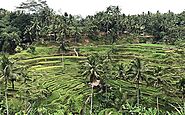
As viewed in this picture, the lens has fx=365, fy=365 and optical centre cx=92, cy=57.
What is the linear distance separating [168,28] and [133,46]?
56.0ft

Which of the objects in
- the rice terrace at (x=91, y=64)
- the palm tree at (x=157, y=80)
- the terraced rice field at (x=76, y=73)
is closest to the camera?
the rice terrace at (x=91, y=64)

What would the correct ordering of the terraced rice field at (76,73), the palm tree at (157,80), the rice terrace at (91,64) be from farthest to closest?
the palm tree at (157,80)
the terraced rice field at (76,73)
the rice terrace at (91,64)

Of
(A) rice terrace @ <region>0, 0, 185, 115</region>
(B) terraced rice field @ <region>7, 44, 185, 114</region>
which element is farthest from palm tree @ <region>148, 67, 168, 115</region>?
(B) terraced rice field @ <region>7, 44, 185, 114</region>

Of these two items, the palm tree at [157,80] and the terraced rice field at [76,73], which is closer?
the terraced rice field at [76,73]

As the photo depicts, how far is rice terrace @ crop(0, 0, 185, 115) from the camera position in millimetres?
51594

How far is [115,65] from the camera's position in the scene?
230ft

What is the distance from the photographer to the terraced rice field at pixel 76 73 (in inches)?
2162

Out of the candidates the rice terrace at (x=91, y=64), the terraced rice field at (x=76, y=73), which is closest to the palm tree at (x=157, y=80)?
the rice terrace at (x=91, y=64)

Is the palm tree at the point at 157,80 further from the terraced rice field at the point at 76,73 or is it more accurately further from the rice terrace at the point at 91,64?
the terraced rice field at the point at 76,73

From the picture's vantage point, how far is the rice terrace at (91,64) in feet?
169

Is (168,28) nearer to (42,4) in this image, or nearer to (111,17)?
(111,17)

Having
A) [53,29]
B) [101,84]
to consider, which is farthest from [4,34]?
[101,84]

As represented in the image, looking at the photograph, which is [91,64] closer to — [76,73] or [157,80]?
[157,80]

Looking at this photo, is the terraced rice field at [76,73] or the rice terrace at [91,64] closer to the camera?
the rice terrace at [91,64]
